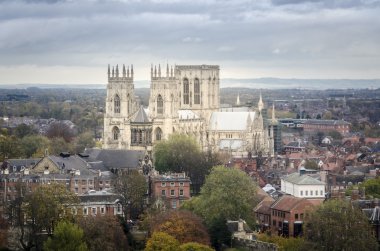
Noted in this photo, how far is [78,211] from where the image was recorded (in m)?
83.9

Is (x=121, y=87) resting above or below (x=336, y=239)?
above

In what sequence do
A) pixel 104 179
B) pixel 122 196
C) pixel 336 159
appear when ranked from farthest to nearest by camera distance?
pixel 336 159
pixel 104 179
pixel 122 196

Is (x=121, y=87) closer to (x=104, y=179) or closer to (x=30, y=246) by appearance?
(x=104, y=179)

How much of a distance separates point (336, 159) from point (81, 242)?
7035cm

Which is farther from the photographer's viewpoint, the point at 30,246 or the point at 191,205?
the point at 191,205

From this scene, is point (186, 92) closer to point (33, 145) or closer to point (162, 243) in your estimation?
point (33, 145)

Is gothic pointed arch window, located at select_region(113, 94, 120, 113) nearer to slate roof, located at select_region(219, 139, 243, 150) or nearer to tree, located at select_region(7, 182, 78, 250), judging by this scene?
slate roof, located at select_region(219, 139, 243, 150)

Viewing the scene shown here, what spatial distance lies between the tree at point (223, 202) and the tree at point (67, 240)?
12.3m

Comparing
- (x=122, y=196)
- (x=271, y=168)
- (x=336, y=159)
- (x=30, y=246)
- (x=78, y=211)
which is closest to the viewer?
(x=30, y=246)

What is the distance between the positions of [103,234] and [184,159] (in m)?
38.8

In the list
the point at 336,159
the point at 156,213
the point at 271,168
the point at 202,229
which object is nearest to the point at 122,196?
the point at 156,213

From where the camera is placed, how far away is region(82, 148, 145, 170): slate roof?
11188 centimetres

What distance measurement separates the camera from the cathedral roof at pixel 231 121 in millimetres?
147000

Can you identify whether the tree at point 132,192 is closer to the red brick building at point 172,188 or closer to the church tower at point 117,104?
the red brick building at point 172,188
